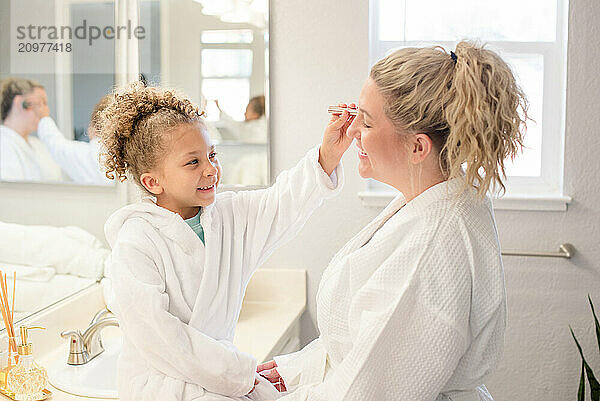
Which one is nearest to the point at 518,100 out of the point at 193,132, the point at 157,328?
the point at 193,132

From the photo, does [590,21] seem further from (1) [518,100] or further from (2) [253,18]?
(1) [518,100]

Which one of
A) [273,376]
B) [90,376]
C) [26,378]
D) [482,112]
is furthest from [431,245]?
[90,376]

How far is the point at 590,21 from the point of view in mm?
2445

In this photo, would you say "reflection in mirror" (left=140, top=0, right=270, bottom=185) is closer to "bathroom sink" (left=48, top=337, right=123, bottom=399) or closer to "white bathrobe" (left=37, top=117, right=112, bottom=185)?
"white bathrobe" (left=37, top=117, right=112, bottom=185)

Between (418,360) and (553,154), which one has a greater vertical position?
(553,154)

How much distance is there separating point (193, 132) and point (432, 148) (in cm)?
53

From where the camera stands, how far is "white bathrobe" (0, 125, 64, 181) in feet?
6.65

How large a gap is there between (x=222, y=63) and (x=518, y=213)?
1.20m

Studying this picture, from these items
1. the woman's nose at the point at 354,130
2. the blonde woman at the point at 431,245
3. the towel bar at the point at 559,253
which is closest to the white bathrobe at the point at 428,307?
the blonde woman at the point at 431,245

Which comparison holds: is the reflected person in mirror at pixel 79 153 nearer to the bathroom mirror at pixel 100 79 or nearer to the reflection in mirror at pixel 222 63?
the bathroom mirror at pixel 100 79

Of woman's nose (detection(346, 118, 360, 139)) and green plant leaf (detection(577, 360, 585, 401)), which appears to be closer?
woman's nose (detection(346, 118, 360, 139))

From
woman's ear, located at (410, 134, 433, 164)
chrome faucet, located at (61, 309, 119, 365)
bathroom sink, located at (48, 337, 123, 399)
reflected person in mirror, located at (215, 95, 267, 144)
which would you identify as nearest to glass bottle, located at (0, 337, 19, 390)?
bathroom sink, located at (48, 337, 123, 399)

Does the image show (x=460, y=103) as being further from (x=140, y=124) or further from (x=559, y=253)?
(x=559, y=253)

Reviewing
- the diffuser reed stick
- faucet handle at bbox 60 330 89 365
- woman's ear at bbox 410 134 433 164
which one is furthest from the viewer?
faucet handle at bbox 60 330 89 365
